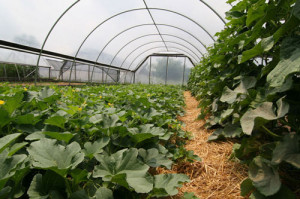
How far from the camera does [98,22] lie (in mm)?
8867

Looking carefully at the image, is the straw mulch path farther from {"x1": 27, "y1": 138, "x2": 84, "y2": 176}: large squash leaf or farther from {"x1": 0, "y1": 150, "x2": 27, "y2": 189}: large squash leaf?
{"x1": 0, "y1": 150, "x2": 27, "y2": 189}: large squash leaf

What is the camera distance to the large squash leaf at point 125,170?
0.72m

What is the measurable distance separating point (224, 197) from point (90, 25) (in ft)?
31.6

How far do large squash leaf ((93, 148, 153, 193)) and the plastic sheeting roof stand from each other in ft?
21.4

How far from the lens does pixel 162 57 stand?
19.8 meters

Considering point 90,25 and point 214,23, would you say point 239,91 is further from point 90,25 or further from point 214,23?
point 90,25

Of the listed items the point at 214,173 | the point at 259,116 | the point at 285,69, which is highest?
the point at 285,69

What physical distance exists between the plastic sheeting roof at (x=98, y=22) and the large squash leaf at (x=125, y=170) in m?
6.52

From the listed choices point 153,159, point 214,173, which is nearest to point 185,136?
point 214,173

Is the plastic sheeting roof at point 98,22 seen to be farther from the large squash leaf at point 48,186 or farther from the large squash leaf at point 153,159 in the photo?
the large squash leaf at point 48,186

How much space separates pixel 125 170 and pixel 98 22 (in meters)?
9.53

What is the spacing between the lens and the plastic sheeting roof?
692 centimetres

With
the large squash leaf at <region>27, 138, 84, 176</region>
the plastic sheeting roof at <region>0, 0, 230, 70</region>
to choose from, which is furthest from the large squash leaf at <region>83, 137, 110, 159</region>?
the plastic sheeting roof at <region>0, 0, 230, 70</region>

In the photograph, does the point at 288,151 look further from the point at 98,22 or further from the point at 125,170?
the point at 98,22
